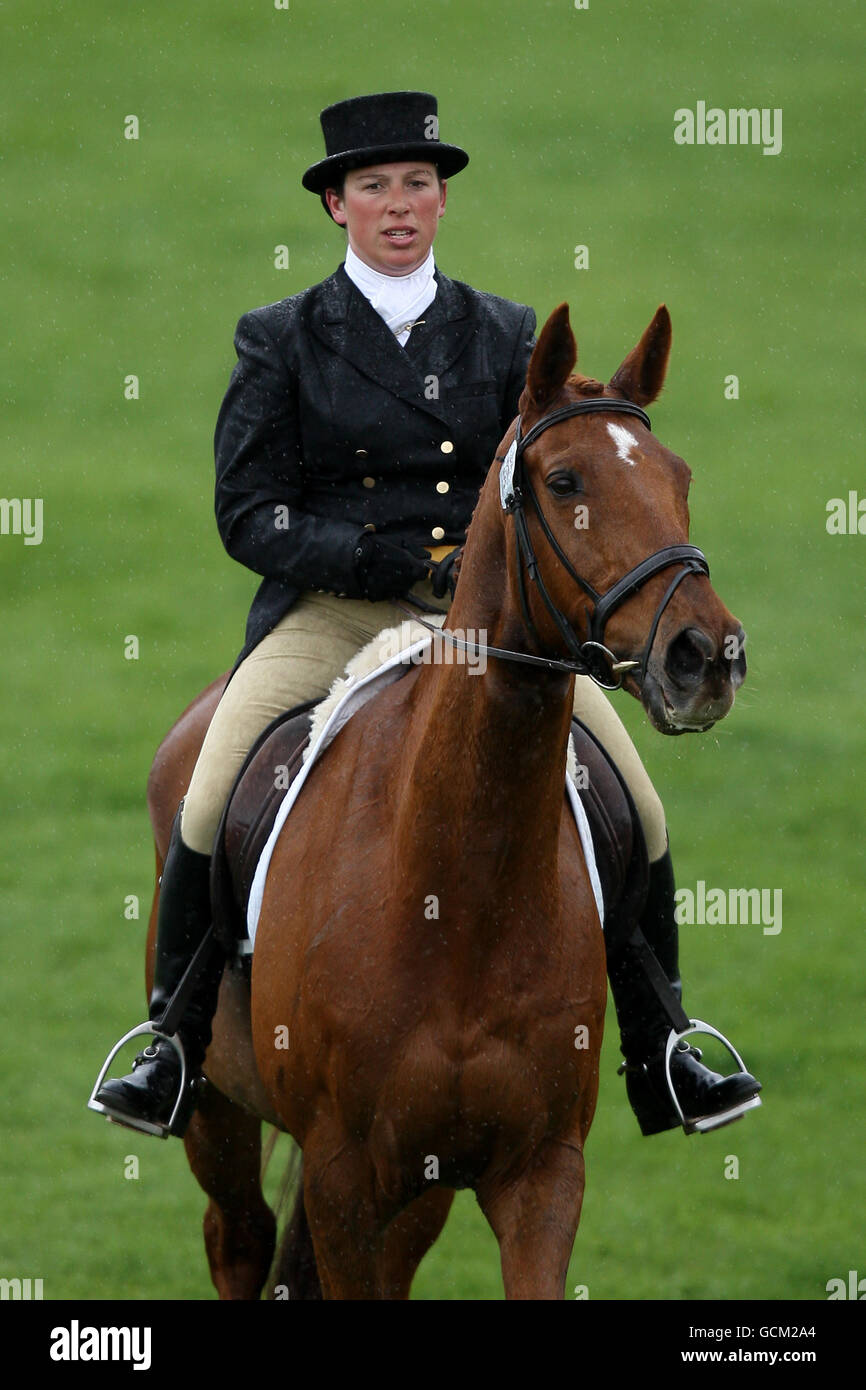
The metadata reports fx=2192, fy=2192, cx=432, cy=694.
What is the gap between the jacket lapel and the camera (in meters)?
6.61

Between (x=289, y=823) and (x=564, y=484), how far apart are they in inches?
64.5

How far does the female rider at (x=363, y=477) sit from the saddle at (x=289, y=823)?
9cm

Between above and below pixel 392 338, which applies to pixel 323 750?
below

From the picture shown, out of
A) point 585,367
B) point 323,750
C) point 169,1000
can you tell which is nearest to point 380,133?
point 323,750

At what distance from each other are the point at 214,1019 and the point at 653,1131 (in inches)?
58.8

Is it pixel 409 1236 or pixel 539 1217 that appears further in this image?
pixel 409 1236

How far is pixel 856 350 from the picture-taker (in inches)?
974

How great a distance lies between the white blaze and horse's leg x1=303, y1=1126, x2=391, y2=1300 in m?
2.06

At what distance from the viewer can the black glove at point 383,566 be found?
642 centimetres

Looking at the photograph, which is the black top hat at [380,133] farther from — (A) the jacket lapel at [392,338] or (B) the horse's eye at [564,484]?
(B) the horse's eye at [564,484]

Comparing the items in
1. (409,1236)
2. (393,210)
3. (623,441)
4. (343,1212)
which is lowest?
(409,1236)

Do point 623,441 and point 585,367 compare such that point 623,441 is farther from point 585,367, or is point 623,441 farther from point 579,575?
point 585,367

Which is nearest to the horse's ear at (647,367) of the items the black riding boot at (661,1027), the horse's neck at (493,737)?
the horse's neck at (493,737)

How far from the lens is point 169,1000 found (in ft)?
22.7
